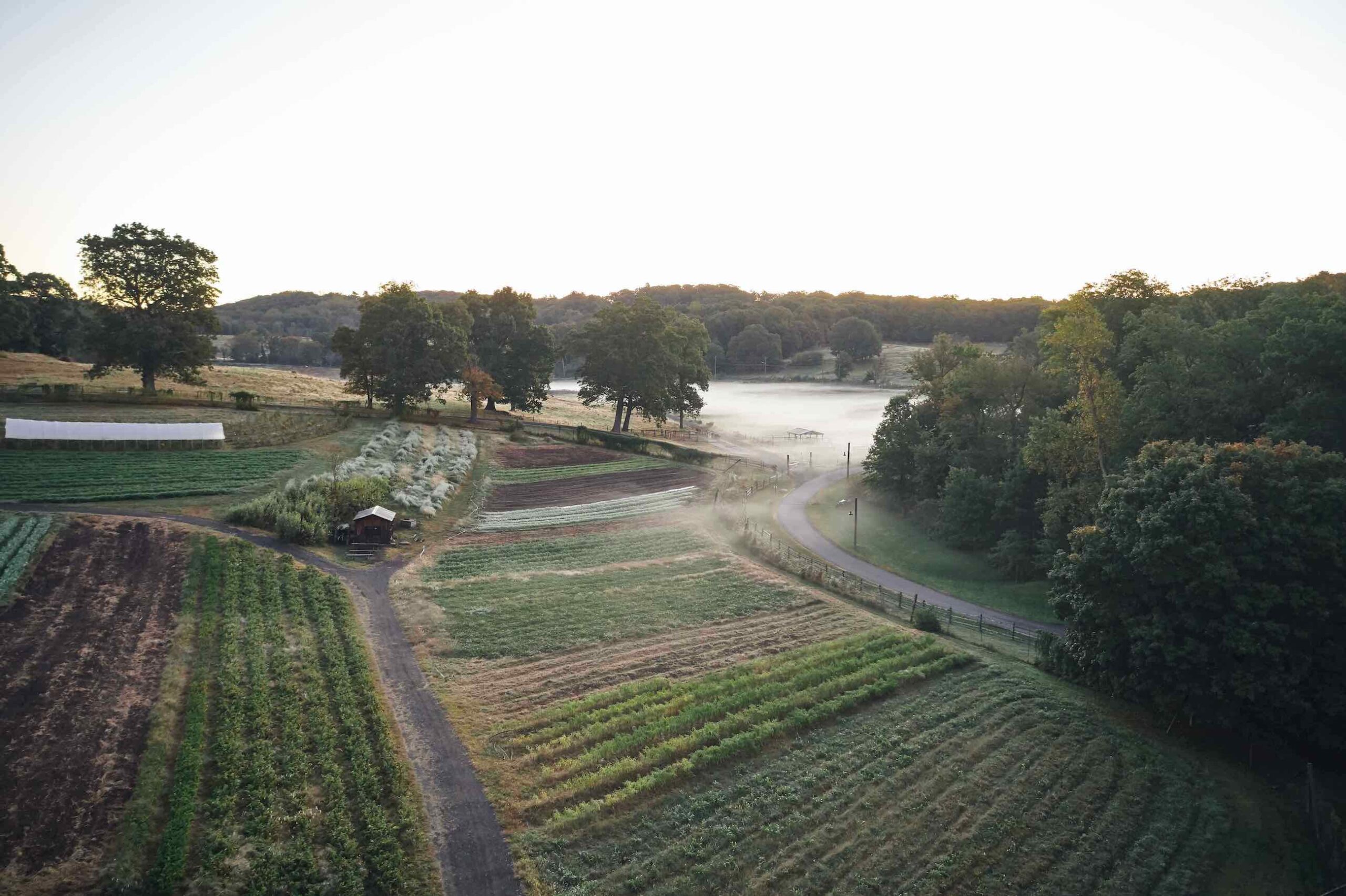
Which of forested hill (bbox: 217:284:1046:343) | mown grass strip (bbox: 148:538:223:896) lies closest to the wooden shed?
mown grass strip (bbox: 148:538:223:896)

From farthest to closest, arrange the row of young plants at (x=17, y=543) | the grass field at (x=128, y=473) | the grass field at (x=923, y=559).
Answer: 1. the grass field at (x=128, y=473)
2. the grass field at (x=923, y=559)
3. the row of young plants at (x=17, y=543)

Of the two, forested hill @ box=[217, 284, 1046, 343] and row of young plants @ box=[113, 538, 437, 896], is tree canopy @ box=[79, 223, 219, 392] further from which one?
forested hill @ box=[217, 284, 1046, 343]

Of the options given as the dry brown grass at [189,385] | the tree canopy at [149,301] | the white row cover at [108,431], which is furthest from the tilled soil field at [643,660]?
the dry brown grass at [189,385]

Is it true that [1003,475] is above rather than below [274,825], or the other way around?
above

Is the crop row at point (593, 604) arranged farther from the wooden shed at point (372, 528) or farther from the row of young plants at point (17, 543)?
the row of young plants at point (17, 543)

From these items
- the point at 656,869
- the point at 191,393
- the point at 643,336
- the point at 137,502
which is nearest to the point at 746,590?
the point at 656,869

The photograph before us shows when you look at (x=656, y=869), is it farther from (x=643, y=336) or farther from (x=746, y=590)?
(x=643, y=336)
